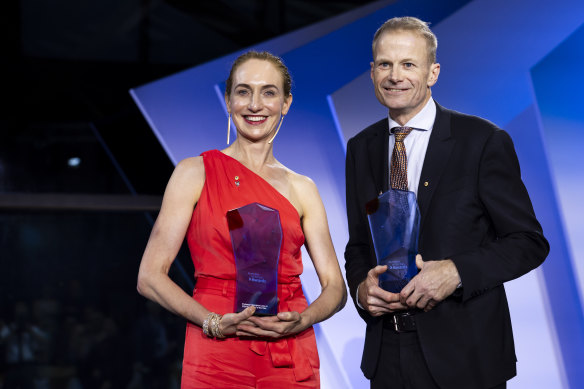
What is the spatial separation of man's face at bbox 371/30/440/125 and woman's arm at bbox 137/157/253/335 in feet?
2.09

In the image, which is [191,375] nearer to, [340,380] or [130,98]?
[340,380]

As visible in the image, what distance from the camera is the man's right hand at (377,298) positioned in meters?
1.81

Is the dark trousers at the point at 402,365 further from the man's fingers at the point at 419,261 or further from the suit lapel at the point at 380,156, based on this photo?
the suit lapel at the point at 380,156

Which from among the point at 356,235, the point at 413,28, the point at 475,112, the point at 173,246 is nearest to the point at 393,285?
the point at 356,235

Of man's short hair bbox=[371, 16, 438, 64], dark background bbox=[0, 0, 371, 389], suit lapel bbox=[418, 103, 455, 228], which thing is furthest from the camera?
dark background bbox=[0, 0, 371, 389]

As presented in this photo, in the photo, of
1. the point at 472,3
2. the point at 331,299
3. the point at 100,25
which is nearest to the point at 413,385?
the point at 331,299

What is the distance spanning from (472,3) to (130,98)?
2.42m

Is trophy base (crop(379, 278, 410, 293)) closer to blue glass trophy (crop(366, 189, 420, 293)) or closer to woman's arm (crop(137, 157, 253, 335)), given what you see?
blue glass trophy (crop(366, 189, 420, 293))

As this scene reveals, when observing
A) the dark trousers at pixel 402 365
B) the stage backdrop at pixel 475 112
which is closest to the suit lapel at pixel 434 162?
the dark trousers at pixel 402 365

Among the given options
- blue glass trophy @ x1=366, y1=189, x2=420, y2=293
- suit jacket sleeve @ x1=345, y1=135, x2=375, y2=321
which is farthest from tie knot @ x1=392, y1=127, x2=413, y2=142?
blue glass trophy @ x1=366, y1=189, x2=420, y2=293

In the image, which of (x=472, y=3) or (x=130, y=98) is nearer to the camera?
(x=472, y=3)

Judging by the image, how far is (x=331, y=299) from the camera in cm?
202

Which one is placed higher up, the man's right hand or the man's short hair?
the man's short hair

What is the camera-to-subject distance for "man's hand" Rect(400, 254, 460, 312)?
5.84 feet
